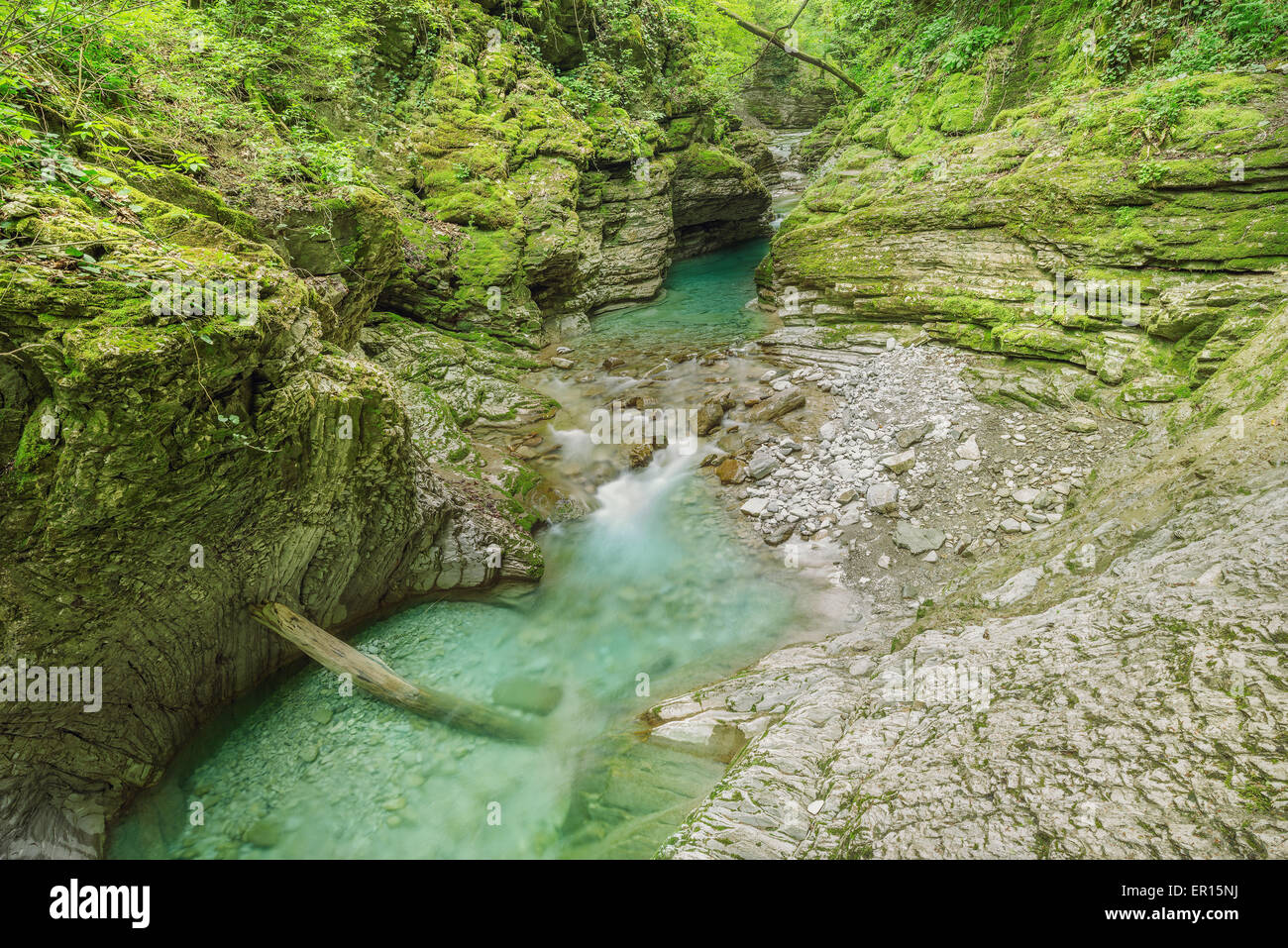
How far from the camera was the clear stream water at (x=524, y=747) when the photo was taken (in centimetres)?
462

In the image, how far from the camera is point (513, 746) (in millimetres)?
5504

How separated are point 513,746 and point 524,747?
12 cm

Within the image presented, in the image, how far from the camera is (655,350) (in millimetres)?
13891

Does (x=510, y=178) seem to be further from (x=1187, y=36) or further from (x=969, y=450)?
(x=1187, y=36)

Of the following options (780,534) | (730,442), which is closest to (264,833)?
(780,534)

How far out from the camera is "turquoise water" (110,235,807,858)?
182 inches

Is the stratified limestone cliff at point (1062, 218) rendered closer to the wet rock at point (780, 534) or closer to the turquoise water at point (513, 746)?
the wet rock at point (780, 534)

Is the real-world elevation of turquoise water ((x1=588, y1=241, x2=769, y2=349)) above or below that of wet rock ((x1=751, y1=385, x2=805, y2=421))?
above

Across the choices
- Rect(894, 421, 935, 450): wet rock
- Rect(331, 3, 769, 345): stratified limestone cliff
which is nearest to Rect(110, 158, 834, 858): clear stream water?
Rect(894, 421, 935, 450): wet rock

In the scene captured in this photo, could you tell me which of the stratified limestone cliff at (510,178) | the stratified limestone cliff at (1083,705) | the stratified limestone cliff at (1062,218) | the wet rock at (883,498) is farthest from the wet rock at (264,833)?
the stratified limestone cliff at (1062,218)

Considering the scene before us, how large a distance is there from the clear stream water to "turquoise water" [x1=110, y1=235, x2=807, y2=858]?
2 cm

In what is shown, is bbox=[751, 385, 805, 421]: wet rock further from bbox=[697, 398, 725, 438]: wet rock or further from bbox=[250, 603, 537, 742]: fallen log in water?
bbox=[250, 603, 537, 742]: fallen log in water
